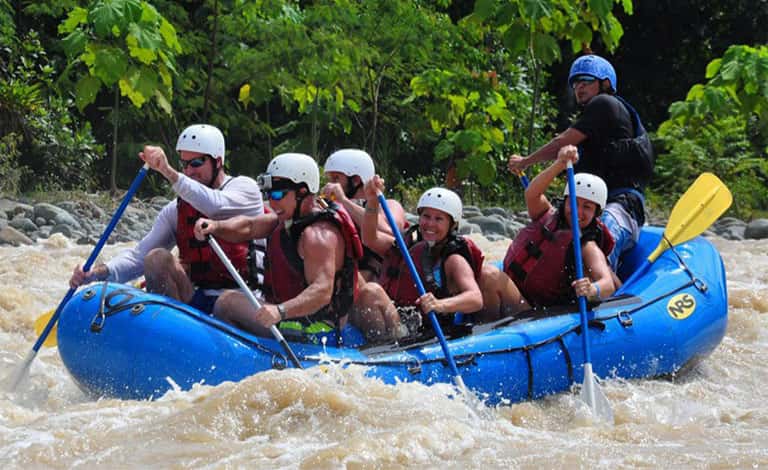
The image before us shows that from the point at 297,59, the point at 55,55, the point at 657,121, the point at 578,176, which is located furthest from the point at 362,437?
the point at 657,121

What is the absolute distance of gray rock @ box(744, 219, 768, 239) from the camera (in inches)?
458

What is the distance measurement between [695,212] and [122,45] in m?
5.70

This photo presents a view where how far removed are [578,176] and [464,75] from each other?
6239mm

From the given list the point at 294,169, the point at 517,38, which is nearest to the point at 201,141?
the point at 294,169

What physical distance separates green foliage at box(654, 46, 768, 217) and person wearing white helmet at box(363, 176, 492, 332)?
7805 millimetres

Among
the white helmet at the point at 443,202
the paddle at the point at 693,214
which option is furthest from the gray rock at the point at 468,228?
the white helmet at the point at 443,202

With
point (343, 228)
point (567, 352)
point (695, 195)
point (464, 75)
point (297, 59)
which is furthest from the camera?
point (464, 75)

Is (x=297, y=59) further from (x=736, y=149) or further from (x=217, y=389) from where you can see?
(x=217, y=389)

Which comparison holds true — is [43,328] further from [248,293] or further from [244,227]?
[248,293]

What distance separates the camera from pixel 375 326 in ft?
17.5

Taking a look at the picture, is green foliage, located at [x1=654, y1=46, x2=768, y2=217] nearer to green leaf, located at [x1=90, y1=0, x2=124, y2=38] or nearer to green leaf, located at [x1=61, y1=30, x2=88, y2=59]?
green leaf, located at [x1=90, y1=0, x2=124, y2=38]

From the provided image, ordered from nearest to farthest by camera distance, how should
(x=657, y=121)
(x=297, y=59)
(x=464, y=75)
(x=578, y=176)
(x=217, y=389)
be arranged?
(x=217, y=389)
(x=578, y=176)
(x=297, y=59)
(x=464, y=75)
(x=657, y=121)

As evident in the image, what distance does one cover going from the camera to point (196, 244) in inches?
209

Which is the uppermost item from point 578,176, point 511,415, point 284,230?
point 578,176
